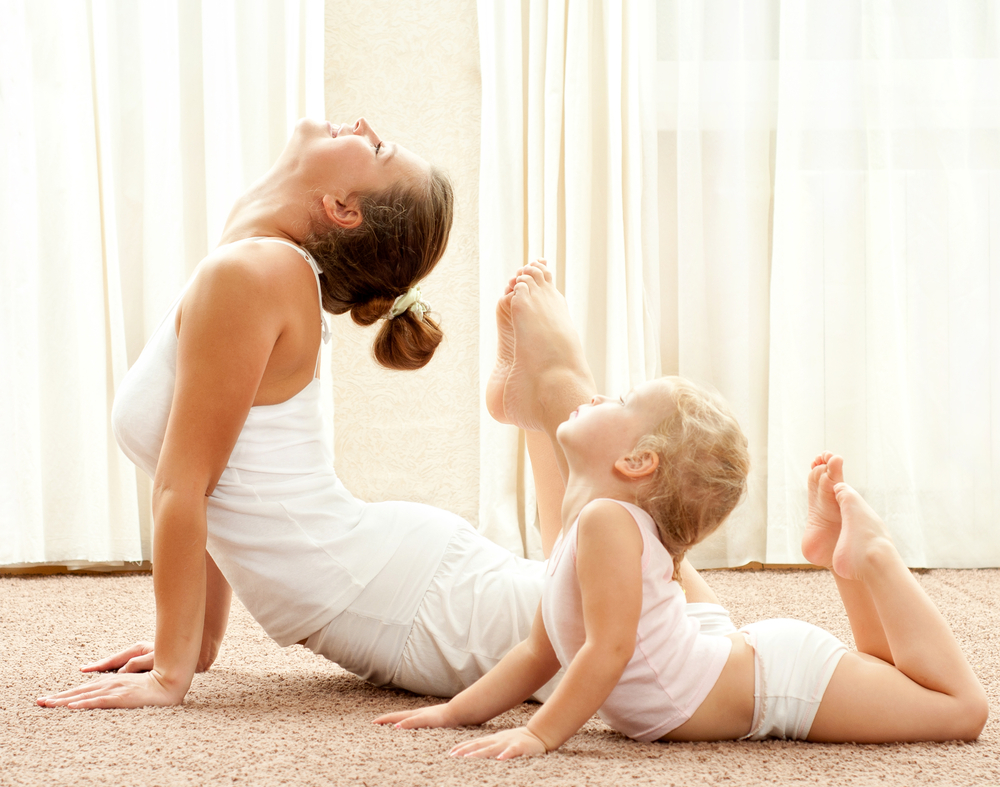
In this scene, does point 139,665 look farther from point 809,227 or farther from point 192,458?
point 809,227

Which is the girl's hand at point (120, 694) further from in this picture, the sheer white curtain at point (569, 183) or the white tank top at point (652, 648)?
the sheer white curtain at point (569, 183)

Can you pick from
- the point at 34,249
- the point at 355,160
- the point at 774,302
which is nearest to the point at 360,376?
the point at 34,249

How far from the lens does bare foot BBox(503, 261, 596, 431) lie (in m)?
1.19

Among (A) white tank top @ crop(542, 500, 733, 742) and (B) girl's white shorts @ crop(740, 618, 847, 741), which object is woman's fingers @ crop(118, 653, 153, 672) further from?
(B) girl's white shorts @ crop(740, 618, 847, 741)

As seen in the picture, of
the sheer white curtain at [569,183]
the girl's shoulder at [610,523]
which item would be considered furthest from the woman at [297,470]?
the sheer white curtain at [569,183]

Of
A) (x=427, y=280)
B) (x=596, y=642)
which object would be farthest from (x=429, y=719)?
(x=427, y=280)

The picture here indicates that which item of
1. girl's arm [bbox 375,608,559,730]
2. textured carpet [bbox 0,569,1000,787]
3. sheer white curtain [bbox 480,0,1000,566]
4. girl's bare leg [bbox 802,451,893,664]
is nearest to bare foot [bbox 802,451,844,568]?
girl's bare leg [bbox 802,451,893,664]

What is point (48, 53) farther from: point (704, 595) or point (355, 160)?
point (704, 595)

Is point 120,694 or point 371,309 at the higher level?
point 371,309

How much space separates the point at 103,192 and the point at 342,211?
4.50ft

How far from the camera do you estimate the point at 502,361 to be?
1297 mm

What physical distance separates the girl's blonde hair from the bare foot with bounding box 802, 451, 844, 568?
178 mm

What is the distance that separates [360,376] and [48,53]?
3.75ft

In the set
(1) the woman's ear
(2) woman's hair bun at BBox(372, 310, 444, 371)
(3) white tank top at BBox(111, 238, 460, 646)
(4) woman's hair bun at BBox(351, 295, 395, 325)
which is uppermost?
(1) the woman's ear
